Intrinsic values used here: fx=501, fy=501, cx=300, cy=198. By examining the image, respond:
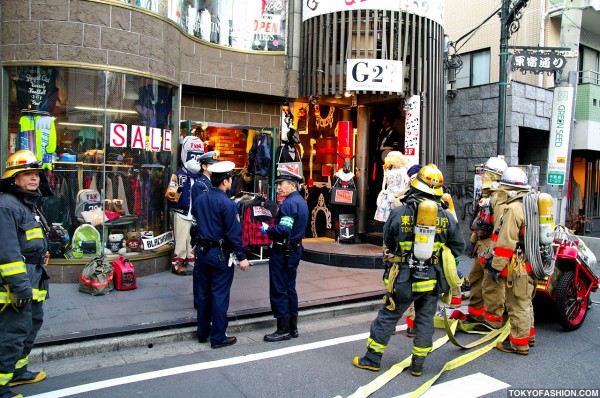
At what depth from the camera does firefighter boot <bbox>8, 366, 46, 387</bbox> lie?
469 centimetres

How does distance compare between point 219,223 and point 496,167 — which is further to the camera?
point 496,167

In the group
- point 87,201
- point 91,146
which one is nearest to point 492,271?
point 87,201

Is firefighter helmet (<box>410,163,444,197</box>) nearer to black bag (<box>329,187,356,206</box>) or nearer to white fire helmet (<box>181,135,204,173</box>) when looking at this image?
white fire helmet (<box>181,135,204,173</box>)

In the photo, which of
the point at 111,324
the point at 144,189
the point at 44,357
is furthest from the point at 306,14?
the point at 44,357

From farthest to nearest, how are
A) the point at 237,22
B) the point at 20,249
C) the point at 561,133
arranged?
the point at 561,133 < the point at 237,22 < the point at 20,249

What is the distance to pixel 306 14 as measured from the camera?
11.5 meters

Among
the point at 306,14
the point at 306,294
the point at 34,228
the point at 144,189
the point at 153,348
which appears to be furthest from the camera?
the point at 306,14

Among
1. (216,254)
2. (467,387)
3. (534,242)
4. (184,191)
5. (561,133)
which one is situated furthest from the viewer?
(561,133)

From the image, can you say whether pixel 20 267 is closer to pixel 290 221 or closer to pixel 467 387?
pixel 290 221

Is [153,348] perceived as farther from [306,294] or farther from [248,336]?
[306,294]

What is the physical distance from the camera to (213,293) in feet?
19.1

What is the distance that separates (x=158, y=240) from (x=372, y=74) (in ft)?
18.3

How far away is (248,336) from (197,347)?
27.9 inches

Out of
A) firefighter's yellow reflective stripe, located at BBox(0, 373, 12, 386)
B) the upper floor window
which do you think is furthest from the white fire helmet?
the upper floor window
